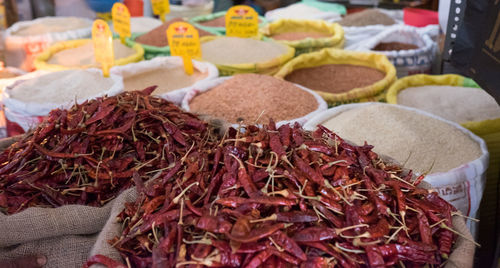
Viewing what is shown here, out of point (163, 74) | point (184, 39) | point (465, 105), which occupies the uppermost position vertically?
point (184, 39)

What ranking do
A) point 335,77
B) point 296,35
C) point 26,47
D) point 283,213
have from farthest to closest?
point 296,35
point 26,47
point 335,77
point 283,213

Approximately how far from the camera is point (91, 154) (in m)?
1.34

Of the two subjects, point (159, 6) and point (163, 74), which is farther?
point (159, 6)

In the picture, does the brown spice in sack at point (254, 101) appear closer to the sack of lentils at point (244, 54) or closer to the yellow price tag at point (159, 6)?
the sack of lentils at point (244, 54)

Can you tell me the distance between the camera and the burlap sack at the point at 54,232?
3.85 feet

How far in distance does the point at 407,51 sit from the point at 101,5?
2.74m

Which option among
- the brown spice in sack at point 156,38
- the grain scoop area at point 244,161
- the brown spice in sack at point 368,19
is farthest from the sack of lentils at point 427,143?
the brown spice in sack at point 368,19

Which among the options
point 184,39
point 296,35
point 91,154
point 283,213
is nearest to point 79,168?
point 91,154

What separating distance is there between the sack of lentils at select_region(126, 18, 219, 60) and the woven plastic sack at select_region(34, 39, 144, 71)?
9cm

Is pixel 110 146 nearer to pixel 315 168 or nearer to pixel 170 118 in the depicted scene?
pixel 170 118

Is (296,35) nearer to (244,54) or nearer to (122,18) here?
(244,54)

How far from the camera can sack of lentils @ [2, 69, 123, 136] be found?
76.7 inches

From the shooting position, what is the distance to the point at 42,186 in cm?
132

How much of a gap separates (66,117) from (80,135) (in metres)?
0.10
